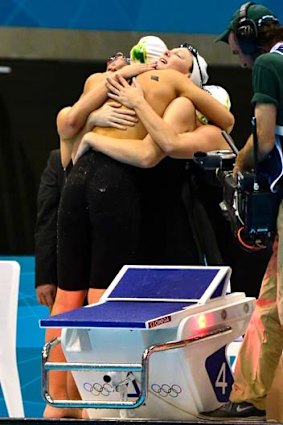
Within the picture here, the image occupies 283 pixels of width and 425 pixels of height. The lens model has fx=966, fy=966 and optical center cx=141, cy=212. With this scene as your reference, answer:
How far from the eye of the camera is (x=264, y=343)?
9.71 feet

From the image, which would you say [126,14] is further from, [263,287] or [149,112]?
[263,287]

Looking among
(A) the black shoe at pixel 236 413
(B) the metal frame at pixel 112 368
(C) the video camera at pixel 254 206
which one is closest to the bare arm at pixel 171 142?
(C) the video camera at pixel 254 206

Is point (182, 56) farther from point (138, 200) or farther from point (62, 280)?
point (62, 280)

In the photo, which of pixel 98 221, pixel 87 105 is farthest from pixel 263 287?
pixel 87 105

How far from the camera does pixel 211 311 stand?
3023 mm

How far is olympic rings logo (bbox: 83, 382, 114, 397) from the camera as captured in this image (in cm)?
297

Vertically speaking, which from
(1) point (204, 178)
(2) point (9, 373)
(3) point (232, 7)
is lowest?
(2) point (9, 373)

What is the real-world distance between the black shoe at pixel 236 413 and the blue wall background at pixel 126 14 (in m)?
3.88

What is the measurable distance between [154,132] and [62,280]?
2.15ft

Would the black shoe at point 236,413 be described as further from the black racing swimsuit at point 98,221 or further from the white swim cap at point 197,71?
the white swim cap at point 197,71

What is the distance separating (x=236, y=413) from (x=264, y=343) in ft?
0.78

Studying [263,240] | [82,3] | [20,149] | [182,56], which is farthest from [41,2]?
[263,240]

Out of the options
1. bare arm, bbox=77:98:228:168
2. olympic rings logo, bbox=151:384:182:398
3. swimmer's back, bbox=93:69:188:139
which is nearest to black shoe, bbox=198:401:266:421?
olympic rings logo, bbox=151:384:182:398

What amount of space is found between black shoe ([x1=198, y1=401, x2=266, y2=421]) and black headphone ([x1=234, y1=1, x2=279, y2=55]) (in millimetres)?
1135
